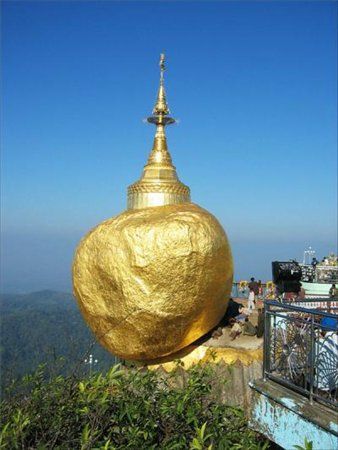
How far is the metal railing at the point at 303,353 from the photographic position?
15.8ft

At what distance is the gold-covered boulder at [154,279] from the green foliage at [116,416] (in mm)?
2964

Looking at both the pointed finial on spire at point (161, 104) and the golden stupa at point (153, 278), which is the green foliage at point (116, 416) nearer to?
the golden stupa at point (153, 278)

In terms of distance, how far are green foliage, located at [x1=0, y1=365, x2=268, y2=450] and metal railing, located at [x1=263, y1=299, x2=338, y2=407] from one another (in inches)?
33.9

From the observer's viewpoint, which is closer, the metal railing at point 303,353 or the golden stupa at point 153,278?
the metal railing at point 303,353

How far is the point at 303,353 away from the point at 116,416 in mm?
2290

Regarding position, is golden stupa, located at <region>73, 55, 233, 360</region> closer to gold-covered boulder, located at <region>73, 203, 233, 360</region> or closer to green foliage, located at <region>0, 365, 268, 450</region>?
gold-covered boulder, located at <region>73, 203, 233, 360</region>

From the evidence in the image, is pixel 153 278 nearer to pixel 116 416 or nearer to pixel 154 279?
pixel 154 279

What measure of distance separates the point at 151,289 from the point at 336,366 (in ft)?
15.7

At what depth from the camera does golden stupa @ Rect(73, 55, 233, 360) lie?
9.13 meters

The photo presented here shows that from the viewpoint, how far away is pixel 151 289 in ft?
30.0

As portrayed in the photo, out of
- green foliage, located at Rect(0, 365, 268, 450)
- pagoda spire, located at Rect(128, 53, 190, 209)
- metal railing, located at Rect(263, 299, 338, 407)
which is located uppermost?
pagoda spire, located at Rect(128, 53, 190, 209)

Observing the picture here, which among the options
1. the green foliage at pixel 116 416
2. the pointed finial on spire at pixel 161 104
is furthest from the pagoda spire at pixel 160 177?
the green foliage at pixel 116 416

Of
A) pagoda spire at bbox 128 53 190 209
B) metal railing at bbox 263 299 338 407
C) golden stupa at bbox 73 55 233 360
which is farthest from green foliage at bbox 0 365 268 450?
pagoda spire at bbox 128 53 190 209

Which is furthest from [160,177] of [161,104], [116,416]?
[116,416]
